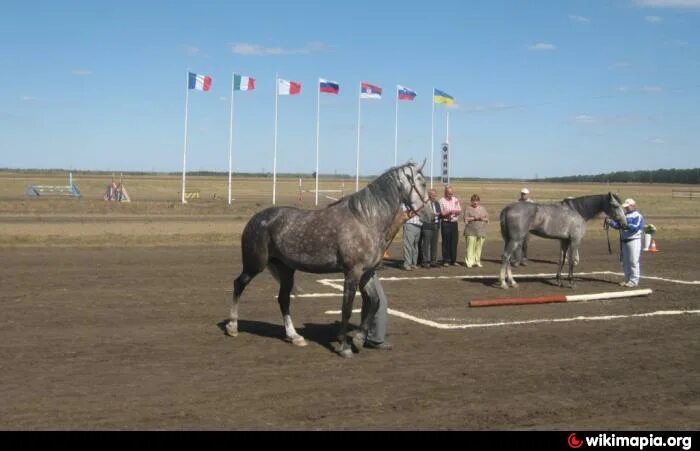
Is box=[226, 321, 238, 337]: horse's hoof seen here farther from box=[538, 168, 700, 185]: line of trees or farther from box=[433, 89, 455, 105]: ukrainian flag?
box=[538, 168, 700, 185]: line of trees

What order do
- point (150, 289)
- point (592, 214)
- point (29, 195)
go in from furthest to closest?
point (29, 195), point (592, 214), point (150, 289)

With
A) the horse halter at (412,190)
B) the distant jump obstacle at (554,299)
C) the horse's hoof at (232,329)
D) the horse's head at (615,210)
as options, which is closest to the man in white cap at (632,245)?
the horse's head at (615,210)

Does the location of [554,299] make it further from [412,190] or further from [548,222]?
[412,190]

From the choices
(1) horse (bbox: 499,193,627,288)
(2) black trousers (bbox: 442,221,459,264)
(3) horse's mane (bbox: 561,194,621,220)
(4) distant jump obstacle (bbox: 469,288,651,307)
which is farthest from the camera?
(2) black trousers (bbox: 442,221,459,264)

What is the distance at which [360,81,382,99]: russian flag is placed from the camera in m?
41.5

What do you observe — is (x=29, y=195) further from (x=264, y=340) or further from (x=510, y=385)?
(x=510, y=385)

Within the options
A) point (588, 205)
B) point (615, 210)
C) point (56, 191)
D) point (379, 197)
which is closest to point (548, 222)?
point (588, 205)

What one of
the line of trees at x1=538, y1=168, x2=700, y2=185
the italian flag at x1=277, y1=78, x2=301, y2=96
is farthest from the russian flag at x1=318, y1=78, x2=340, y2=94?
the line of trees at x1=538, y1=168, x2=700, y2=185

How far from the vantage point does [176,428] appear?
6480 millimetres

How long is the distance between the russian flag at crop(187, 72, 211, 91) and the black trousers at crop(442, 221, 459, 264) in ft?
81.3

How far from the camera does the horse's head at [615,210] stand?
16.4m

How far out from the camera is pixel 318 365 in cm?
907
